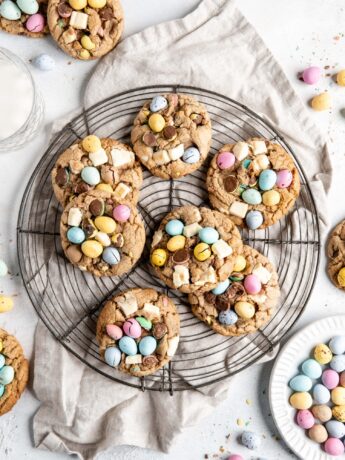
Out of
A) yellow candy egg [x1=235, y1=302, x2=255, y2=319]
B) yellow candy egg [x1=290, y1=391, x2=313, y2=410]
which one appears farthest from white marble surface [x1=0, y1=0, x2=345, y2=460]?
yellow candy egg [x1=235, y1=302, x2=255, y2=319]

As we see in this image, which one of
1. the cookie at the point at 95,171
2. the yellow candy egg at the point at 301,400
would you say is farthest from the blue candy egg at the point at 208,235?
the yellow candy egg at the point at 301,400

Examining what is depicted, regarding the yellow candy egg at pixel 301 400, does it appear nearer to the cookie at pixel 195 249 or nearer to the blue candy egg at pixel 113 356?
the cookie at pixel 195 249

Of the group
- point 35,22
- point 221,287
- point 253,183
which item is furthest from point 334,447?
point 35,22

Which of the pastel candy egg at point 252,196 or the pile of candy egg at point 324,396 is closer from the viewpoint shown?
the pastel candy egg at point 252,196

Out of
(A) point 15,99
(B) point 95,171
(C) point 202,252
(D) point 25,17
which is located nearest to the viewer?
(C) point 202,252

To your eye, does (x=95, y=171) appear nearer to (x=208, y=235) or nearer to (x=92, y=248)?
(x=92, y=248)

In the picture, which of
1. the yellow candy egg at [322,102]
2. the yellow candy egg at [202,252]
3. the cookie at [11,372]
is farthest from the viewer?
the yellow candy egg at [322,102]

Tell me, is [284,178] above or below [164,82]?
below
